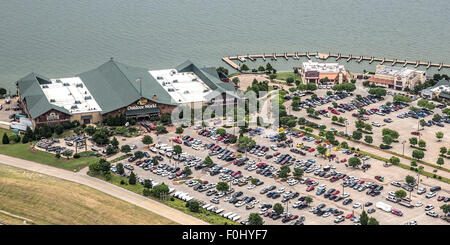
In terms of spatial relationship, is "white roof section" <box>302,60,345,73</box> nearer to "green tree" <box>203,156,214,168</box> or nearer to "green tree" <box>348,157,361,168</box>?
"green tree" <box>348,157,361,168</box>

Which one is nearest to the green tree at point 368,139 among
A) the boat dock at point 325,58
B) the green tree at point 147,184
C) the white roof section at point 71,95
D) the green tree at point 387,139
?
the green tree at point 387,139

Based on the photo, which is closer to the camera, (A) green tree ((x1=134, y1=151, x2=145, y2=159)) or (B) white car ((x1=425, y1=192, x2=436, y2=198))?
(B) white car ((x1=425, y1=192, x2=436, y2=198))

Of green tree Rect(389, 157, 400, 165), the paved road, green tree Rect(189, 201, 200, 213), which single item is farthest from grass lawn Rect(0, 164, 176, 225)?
green tree Rect(389, 157, 400, 165)

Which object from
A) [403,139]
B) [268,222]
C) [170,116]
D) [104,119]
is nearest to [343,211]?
[268,222]

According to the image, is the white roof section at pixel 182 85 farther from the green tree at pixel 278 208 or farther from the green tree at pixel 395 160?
the green tree at pixel 278 208
